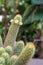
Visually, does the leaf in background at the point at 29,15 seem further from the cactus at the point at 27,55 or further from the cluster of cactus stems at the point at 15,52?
the cactus at the point at 27,55

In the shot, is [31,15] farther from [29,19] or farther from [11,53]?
[11,53]

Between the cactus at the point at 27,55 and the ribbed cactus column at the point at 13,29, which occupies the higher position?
the ribbed cactus column at the point at 13,29

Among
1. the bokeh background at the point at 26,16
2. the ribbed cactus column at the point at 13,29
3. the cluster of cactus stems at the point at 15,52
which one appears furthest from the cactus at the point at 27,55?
the bokeh background at the point at 26,16

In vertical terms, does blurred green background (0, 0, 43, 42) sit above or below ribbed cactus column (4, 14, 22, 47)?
above

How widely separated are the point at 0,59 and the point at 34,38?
1924mm

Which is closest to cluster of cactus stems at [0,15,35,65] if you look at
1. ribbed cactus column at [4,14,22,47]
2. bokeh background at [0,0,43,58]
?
ribbed cactus column at [4,14,22,47]

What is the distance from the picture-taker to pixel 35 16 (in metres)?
1.66

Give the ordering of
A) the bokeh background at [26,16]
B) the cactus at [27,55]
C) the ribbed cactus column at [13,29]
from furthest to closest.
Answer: the bokeh background at [26,16], the ribbed cactus column at [13,29], the cactus at [27,55]

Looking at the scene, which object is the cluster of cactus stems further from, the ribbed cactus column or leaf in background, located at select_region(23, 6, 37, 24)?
leaf in background, located at select_region(23, 6, 37, 24)

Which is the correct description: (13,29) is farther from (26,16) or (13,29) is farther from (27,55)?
(26,16)

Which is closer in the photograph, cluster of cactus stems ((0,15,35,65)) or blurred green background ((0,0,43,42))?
cluster of cactus stems ((0,15,35,65))

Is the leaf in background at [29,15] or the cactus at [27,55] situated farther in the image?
the leaf in background at [29,15]

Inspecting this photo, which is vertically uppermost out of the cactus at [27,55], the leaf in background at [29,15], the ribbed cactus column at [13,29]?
the leaf in background at [29,15]

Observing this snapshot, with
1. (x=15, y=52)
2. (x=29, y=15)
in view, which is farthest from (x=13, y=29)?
(x=29, y=15)
